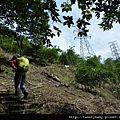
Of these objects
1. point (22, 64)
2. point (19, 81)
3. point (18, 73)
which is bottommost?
point (19, 81)

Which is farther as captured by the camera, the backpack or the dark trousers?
the backpack

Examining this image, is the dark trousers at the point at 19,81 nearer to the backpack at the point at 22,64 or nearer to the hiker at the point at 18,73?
the hiker at the point at 18,73

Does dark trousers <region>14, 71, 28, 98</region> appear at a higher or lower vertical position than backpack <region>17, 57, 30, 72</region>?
lower

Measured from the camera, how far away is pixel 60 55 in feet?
65.2

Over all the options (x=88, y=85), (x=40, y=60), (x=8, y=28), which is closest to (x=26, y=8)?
(x=8, y=28)

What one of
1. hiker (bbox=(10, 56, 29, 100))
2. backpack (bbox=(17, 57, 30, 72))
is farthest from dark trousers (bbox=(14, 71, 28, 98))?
backpack (bbox=(17, 57, 30, 72))

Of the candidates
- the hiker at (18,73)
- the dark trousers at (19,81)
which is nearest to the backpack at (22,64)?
the hiker at (18,73)

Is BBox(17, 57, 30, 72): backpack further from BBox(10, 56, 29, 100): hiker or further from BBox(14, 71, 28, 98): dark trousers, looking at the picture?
BBox(14, 71, 28, 98): dark trousers

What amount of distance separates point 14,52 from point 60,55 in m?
4.43

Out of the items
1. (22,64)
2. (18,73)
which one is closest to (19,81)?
(18,73)

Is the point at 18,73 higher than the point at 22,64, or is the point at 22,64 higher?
the point at 22,64

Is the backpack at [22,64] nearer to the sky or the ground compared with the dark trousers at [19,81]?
nearer to the sky

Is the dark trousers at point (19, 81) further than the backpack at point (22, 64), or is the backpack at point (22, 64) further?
the backpack at point (22, 64)

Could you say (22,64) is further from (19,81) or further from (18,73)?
(19,81)
